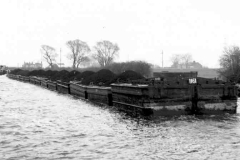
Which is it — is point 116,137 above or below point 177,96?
below

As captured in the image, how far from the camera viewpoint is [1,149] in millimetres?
11414

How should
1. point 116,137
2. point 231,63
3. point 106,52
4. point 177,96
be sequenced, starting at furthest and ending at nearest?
1. point 106,52
2. point 231,63
3. point 177,96
4. point 116,137

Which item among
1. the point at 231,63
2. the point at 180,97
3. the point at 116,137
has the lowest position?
the point at 116,137

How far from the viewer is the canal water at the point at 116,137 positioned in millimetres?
10867

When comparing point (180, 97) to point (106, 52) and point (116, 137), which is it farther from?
point (106, 52)

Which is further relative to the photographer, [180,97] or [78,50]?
[78,50]

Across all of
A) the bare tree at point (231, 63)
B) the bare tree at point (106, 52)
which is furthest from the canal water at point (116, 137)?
the bare tree at point (106, 52)

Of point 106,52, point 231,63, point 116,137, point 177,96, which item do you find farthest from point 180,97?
point 106,52

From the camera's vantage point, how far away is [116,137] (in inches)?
525

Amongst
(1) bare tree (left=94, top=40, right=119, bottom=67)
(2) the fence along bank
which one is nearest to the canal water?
(2) the fence along bank

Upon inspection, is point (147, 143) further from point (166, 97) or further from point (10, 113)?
point (10, 113)

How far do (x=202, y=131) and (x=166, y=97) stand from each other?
14.8 feet

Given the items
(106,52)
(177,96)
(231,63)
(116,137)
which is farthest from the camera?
(106,52)

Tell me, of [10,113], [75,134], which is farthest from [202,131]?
[10,113]
